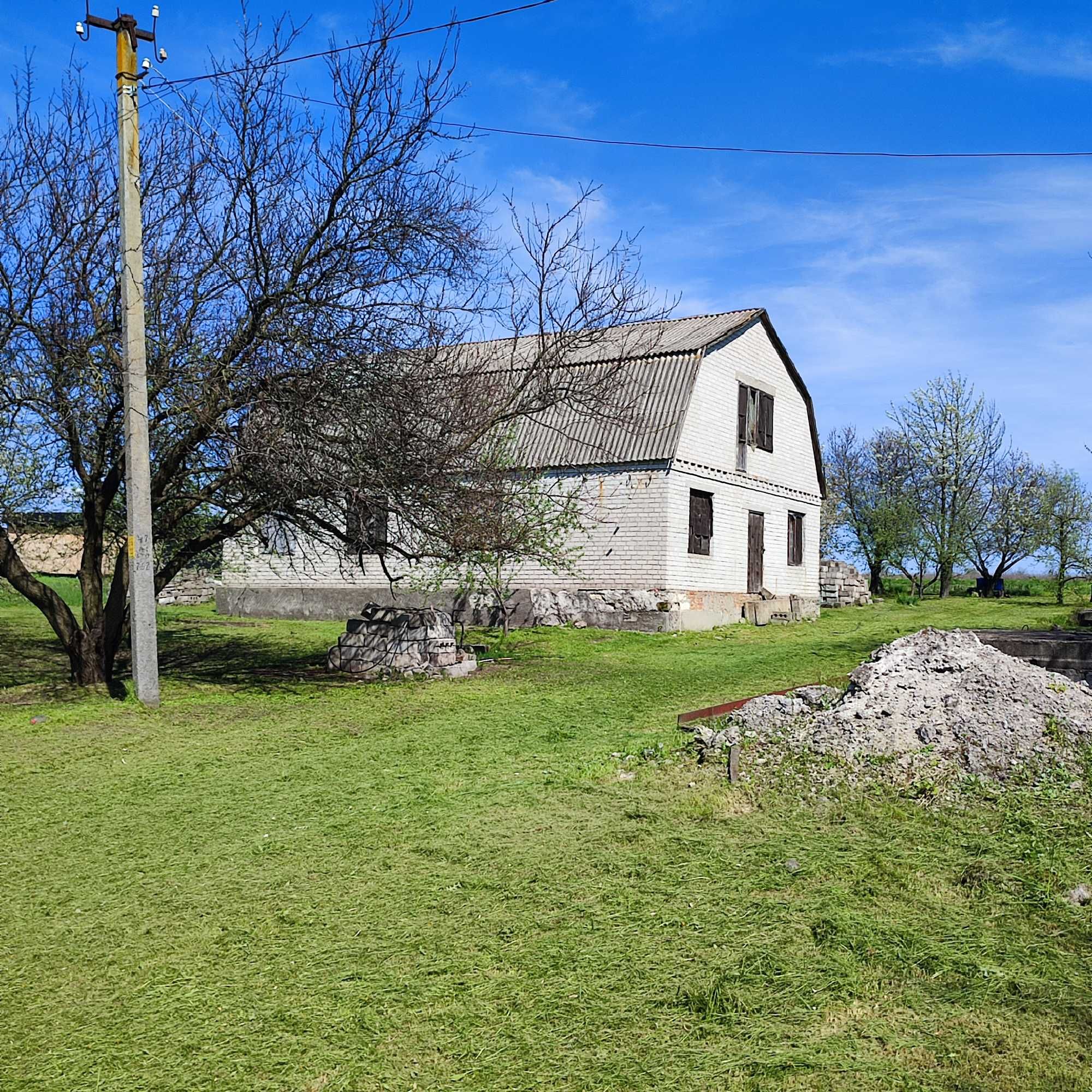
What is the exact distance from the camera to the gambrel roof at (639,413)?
69.9 ft

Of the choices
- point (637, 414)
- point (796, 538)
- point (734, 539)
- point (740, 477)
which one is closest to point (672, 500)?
point (637, 414)

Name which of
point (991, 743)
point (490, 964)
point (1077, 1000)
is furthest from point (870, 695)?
point (490, 964)

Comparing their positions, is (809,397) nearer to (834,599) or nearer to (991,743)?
(834,599)

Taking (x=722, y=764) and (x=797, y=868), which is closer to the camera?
(x=797, y=868)

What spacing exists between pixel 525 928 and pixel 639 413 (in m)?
17.8

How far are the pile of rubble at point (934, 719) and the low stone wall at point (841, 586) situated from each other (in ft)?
86.0

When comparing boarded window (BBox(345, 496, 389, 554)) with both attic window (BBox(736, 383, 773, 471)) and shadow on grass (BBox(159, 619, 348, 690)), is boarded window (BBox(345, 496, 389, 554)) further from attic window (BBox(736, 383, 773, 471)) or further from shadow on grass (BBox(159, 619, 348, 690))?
attic window (BBox(736, 383, 773, 471))

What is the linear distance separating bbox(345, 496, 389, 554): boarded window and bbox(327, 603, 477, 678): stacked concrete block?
1.41 meters

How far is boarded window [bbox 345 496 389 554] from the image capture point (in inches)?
465

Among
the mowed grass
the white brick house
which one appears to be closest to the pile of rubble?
the mowed grass

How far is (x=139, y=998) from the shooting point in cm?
421

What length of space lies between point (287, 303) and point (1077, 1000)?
408 inches

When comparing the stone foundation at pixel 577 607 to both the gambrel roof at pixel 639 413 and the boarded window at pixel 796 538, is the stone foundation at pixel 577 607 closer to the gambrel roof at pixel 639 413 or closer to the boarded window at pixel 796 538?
the gambrel roof at pixel 639 413

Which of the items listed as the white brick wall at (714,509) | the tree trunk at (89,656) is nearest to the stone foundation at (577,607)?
the white brick wall at (714,509)
